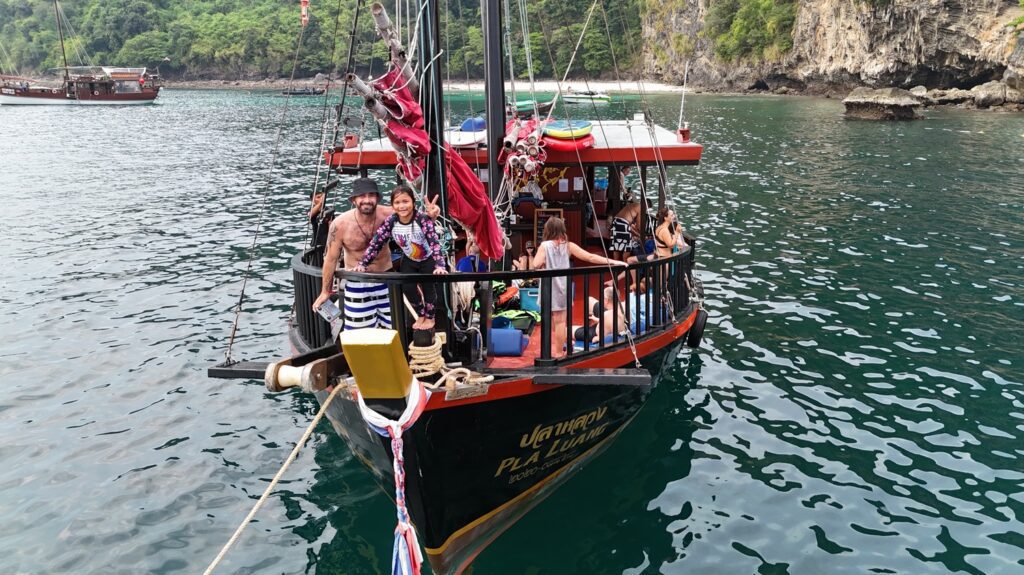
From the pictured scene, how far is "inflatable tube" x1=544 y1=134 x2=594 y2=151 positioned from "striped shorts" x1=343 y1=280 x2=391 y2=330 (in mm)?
4481

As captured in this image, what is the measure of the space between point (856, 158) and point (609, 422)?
2794cm

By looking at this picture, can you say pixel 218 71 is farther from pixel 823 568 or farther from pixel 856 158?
pixel 823 568

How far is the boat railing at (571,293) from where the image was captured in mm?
5805

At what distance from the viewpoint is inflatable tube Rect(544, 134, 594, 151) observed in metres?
9.88

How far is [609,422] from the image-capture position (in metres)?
7.80

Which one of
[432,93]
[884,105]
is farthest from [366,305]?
[884,105]

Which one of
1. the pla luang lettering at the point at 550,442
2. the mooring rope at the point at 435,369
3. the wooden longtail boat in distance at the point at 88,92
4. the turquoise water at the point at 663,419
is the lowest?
the turquoise water at the point at 663,419

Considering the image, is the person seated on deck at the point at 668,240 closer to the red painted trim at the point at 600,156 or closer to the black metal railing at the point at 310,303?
the red painted trim at the point at 600,156

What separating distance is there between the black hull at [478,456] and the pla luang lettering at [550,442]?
13 mm

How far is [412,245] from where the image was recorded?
602 centimetres

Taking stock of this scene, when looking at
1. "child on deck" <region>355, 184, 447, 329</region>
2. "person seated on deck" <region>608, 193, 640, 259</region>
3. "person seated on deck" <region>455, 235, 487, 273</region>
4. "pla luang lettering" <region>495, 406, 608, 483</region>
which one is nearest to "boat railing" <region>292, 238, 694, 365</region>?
"child on deck" <region>355, 184, 447, 329</region>

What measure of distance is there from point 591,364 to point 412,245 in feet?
6.63

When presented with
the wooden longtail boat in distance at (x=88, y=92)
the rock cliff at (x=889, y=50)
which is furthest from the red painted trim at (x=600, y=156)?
the wooden longtail boat in distance at (x=88, y=92)

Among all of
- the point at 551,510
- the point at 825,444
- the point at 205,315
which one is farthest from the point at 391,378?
the point at 205,315
